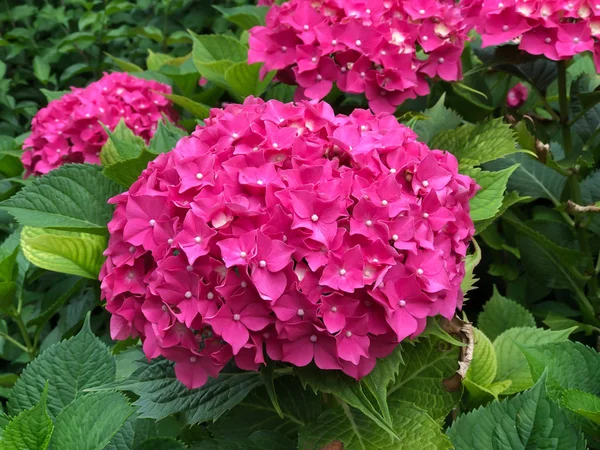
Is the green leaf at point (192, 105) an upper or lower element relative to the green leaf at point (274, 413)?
upper

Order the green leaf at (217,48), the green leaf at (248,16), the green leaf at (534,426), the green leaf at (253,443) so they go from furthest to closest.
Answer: the green leaf at (248,16) < the green leaf at (217,48) < the green leaf at (253,443) < the green leaf at (534,426)

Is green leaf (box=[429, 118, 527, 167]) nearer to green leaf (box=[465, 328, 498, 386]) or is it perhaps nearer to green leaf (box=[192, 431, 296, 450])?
green leaf (box=[465, 328, 498, 386])

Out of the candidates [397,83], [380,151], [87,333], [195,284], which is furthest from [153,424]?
[397,83]

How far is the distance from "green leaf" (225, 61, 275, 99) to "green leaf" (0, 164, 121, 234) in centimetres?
50

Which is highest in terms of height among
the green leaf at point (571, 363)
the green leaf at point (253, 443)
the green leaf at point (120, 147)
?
the green leaf at point (571, 363)

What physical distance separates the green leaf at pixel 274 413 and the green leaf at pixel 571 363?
15.4 inches

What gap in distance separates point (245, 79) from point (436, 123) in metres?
0.51

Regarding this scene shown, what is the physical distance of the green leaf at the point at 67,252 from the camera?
134 centimetres

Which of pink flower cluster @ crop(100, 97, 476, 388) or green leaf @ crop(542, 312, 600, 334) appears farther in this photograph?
green leaf @ crop(542, 312, 600, 334)

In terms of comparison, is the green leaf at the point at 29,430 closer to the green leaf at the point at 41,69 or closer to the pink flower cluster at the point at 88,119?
the pink flower cluster at the point at 88,119

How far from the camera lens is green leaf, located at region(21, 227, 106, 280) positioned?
1.34 m

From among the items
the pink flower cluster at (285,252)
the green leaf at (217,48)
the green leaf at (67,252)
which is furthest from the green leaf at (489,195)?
the green leaf at (217,48)

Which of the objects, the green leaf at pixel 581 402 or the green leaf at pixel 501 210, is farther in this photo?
the green leaf at pixel 501 210

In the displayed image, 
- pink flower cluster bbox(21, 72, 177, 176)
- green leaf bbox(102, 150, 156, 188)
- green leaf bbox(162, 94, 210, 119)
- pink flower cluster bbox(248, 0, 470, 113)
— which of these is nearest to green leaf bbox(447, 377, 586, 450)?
green leaf bbox(102, 150, 156, 188)
